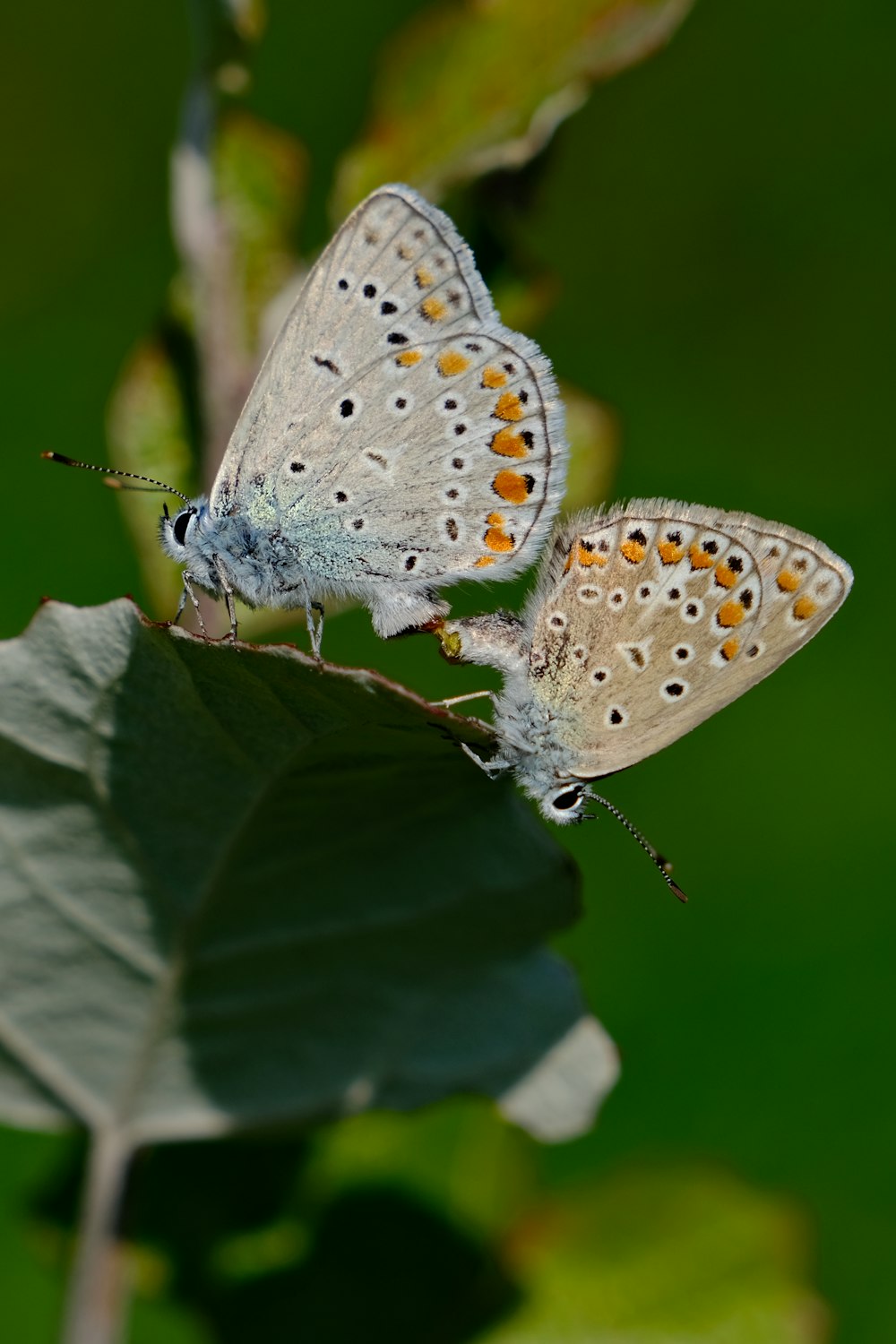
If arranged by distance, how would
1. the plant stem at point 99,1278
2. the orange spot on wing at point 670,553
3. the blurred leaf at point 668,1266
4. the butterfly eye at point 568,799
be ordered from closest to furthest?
the plant stem at point 99,1278 < the blurred leaf at point 668,1266 < the orange spot on wing at point 670,553 < the butterfly eye at point 568,799

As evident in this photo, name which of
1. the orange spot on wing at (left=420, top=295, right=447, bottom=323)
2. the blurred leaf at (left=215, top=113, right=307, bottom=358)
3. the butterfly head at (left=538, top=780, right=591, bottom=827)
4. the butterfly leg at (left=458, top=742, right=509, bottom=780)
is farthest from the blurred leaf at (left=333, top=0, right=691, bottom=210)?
the butterfly head at (left=538, top=780, right=591, bottom=827)

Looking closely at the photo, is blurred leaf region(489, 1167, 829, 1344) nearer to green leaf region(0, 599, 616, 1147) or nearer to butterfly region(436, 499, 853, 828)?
green leaf region(0, 599, 616, 1147)

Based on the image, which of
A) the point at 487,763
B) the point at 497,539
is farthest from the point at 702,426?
the point at 487,763

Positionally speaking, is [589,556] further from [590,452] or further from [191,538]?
[191,538]

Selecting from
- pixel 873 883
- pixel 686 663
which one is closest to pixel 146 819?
pixel 686 663

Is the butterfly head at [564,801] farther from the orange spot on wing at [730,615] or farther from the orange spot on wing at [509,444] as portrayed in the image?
the orange spot on wing at [509,444]

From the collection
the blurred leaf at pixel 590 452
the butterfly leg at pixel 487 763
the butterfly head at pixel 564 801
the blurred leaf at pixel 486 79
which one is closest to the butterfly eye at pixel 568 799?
the butterfly head at pixel 564 801

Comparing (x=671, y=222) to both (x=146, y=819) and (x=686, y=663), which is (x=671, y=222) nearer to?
(x=686, y=663)
